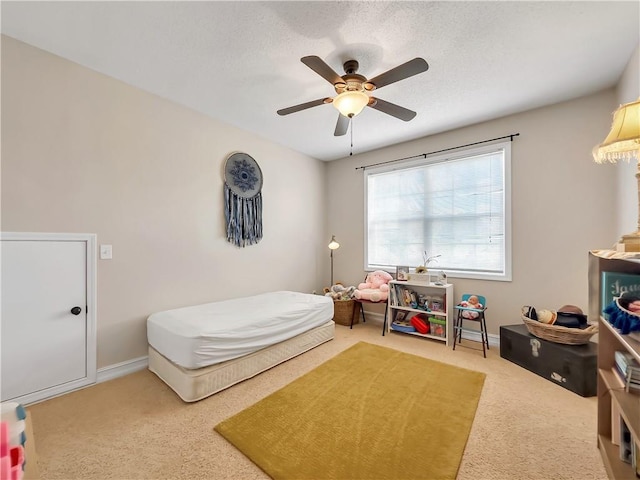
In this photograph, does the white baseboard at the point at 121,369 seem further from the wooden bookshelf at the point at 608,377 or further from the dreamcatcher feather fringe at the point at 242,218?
the wooden bookshelf at the point at 608,377

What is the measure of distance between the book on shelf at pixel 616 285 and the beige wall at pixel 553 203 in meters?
1.62

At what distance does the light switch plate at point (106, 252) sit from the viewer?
2391mm

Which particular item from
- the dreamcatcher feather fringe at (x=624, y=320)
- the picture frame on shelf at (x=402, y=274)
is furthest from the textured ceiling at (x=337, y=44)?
the picture frame on shelf at (x=402, y=274)

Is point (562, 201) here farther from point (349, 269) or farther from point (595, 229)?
point (349, 269)

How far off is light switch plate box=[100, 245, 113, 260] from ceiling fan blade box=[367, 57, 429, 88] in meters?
2.60

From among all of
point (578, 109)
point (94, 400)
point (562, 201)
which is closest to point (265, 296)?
point (94, 400)

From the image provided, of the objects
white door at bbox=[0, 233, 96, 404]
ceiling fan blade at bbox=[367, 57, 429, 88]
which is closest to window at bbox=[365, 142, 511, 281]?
ceiling fan blade at bbox=[367, 57, 429, 88]

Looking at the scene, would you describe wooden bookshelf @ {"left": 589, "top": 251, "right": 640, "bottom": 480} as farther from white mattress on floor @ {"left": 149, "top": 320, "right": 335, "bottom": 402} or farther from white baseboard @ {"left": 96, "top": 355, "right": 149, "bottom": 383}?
white baseboard @ {"left": 96, "top": 355, "right": 149, "bottom": 383}

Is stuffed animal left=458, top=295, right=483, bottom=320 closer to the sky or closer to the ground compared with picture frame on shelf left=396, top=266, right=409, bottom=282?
closer to the ground

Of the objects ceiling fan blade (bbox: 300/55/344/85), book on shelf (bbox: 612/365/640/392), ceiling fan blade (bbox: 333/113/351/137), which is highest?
ceiling fan blade (bbox: 300/55/344/85)

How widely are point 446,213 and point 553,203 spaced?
42.4 inches

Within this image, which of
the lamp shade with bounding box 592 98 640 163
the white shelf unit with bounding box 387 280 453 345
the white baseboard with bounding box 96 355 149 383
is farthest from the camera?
the white shelf unit with bounding box 387 280 453 345

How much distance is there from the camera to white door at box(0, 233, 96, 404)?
1.97 meters

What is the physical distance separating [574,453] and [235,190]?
3.60m
